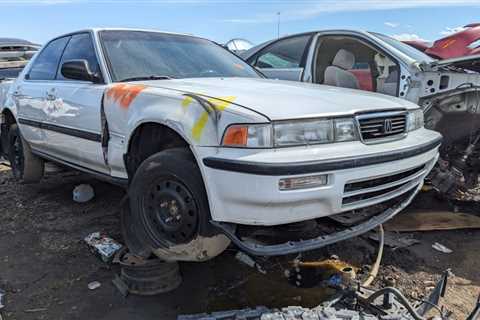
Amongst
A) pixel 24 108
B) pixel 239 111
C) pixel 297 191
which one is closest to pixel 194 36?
pixel 24 108

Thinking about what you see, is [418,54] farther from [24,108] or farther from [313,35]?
[24,108]

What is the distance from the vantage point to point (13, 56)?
871 centimetres

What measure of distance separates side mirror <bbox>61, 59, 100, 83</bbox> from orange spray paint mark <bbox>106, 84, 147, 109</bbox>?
25cm

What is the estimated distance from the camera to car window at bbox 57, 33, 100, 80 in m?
3.44

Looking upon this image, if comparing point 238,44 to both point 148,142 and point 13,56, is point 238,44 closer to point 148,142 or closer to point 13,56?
point 13,56

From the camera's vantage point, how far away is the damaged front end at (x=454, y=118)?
392cm

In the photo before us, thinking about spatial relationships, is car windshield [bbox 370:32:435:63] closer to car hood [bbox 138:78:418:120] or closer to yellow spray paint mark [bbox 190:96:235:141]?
car hood [bbox 138:78:418:120]

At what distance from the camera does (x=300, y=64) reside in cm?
515

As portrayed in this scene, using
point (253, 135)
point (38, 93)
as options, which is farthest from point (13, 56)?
point (253, 135)

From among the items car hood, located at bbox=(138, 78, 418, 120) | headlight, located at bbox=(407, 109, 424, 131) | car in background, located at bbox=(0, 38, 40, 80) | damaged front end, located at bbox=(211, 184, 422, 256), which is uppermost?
car hood, located at bbox=(138, 78, 418, 120)

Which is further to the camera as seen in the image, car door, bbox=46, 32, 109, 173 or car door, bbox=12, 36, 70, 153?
car door, bbox=12, 36, 70, 153

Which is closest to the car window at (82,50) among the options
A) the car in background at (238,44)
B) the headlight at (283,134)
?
the headlight at (283,134)

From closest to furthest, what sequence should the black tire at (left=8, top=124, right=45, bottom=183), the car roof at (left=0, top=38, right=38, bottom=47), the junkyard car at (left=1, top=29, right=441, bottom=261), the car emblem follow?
1. the junkyard car at (left=1, top=29, right=441, bottom=261)
2. the car emblem
3. the black tire at (left=8, top=124, right=45, bottom=183)
4. the car roof at (left=0, top=38, right=38, bottom=47)

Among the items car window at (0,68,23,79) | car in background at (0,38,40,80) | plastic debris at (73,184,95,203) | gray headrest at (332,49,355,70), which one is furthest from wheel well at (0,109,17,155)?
gray headrest at (332,49,355,70)
